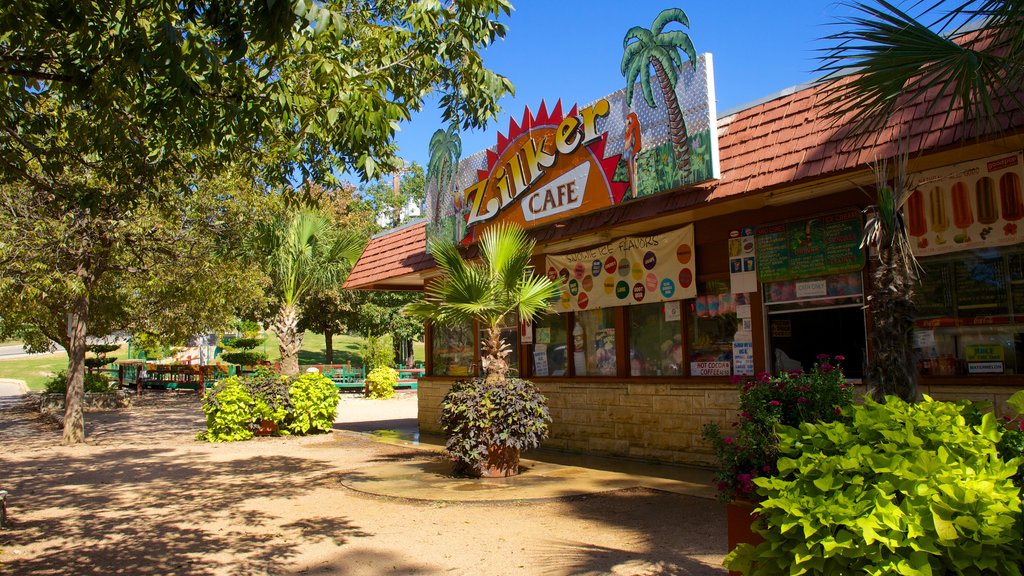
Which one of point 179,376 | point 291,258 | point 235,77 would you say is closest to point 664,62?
point 235,77

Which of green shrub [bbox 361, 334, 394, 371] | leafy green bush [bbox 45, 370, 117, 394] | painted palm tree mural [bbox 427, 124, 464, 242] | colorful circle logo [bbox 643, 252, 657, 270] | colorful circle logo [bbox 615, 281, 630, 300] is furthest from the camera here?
green shrub [bbox 361, 334, 394, 371]

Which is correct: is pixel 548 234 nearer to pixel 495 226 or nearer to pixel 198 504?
pixel 495 226

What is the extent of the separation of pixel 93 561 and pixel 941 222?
335 inches

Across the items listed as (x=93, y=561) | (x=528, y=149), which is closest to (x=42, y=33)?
(x=93, y=561)

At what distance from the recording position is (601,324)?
1180 cm

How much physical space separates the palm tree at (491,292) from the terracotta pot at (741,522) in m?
5.22

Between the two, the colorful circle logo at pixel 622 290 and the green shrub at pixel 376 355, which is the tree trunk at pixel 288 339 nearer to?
the colorful circle logo at pixel 622 290

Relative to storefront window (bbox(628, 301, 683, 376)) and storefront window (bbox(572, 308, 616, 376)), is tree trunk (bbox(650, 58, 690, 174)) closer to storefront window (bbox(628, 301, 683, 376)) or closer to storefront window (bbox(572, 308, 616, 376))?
storefront window (bbox(628, 301, 683, 376))

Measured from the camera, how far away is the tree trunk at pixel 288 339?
56.2 feet

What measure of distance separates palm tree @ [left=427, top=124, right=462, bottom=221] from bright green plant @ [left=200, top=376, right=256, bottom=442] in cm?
558

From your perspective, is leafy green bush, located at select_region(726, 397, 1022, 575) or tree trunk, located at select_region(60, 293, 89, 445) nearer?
leafy green bush, located at select_region(726, 397, 1022, 575)

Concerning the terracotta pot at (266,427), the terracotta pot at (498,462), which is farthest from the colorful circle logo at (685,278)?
the terracotta pot at (266,427)

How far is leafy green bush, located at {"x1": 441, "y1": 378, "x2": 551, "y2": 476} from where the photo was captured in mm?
9102

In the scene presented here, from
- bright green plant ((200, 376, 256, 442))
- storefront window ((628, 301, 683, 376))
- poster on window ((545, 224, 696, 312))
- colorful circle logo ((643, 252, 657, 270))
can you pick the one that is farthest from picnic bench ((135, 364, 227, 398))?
colorful circle logo ((643, 252, 657, 270))
